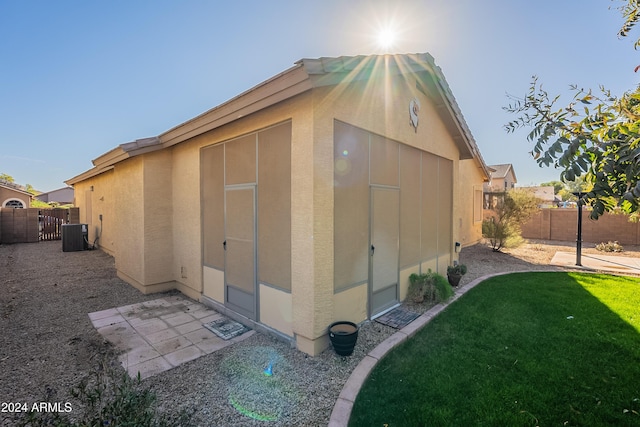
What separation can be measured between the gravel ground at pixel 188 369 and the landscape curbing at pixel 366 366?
0.11 metres

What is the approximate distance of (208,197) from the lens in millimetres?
6191

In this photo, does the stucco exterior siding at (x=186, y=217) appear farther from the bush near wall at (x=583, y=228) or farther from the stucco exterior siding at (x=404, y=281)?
the bush near wall at (x=583, y=228)

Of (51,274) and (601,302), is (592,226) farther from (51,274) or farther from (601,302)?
(51,274)

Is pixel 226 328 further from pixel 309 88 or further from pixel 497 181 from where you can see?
pixel 497 181

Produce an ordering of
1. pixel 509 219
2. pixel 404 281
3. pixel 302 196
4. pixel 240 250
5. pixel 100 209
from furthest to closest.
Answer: pixel 509 219 < pixel 100 209 < pixel 404 281 < pixel 240 250 < pixel 302 196

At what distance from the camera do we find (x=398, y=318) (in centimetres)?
552

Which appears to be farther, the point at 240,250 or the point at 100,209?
the point at 100,209

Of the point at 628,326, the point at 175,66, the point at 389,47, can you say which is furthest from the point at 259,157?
the point at 628,326

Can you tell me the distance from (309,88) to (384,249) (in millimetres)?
3451

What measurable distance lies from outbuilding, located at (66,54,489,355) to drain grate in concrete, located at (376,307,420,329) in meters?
0.21

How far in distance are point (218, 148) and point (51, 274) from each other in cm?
761

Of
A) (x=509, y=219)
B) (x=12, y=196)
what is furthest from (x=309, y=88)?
(x=12, y=196)

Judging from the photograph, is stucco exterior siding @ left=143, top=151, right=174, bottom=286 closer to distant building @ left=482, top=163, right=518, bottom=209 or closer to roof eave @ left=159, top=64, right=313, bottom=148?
roof eave @ left=159, top=64, right=313, bottom=148

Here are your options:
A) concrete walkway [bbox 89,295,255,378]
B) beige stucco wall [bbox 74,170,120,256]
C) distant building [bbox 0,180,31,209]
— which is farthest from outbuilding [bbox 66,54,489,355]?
distant building [bbox 0,180,31,209]
